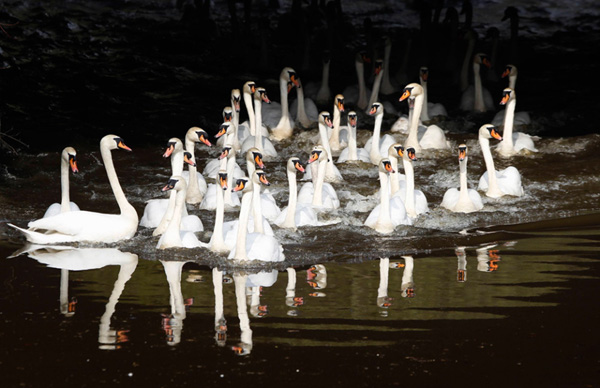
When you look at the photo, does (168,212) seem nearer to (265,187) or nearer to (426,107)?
(265,187)

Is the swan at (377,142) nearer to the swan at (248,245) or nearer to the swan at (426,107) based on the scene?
the swan at (426,107)

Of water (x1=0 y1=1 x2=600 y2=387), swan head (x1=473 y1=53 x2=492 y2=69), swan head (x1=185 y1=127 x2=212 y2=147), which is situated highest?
swan head (x1=473 y1=53 x2=492 y2=69)

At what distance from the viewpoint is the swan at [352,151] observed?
1720cm

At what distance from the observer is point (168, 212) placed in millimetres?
13281

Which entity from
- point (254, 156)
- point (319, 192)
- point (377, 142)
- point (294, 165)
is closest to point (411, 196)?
point (319, 192)

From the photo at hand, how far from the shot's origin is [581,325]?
9.20m

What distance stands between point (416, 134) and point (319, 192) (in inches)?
170

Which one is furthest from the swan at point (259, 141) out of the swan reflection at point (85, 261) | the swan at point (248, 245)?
the swan at point (248, 245)

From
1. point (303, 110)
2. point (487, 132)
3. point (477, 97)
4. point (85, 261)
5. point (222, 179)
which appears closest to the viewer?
point (85, 261)

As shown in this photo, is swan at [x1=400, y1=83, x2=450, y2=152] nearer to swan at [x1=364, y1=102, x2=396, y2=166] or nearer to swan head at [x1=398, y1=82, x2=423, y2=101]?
swan head at [x1=398, y1=82, x2=423, y2=101]

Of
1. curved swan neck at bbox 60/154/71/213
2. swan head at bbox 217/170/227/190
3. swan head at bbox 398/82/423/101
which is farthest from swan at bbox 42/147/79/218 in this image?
swan head at bbox 398/82/423/101

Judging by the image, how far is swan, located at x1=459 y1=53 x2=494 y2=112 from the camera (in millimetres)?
21938

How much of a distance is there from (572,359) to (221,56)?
1907 centimetres

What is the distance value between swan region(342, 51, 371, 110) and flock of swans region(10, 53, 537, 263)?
97.1 inches
